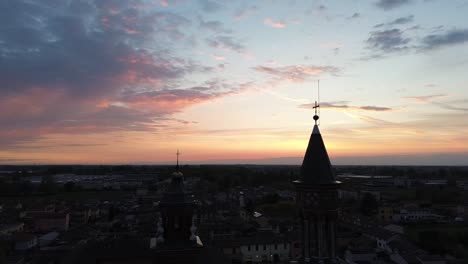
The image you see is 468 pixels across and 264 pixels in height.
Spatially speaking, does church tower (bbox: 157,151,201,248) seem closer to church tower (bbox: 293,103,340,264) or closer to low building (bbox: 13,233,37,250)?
church tower (bbox: 293,103,340,264)

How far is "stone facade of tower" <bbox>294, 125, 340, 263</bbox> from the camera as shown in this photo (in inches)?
604

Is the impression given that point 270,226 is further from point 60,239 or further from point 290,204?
point 60,239

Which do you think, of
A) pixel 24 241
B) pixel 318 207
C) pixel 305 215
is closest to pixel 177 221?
pixel 305 215

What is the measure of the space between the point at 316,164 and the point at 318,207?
162cm

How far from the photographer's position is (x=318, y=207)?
15516mm

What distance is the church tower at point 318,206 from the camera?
1534 cm

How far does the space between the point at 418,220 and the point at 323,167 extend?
65.6 m

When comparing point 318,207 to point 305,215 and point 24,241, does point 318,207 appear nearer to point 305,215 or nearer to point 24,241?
point 305,215

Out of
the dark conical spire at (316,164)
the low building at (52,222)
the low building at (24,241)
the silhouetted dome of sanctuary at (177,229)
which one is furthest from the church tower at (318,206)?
the low building at (52,222)

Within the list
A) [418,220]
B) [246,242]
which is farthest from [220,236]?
[418,220]

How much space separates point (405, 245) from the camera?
151 ft

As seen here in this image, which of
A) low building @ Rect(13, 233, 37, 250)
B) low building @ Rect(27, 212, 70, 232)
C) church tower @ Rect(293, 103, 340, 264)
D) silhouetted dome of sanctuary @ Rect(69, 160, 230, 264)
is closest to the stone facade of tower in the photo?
church tower @ Rect(293, 103, 340, 264)

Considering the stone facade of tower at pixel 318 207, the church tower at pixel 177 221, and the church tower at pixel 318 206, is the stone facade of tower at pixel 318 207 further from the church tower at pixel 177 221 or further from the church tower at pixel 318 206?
the church tower at pixel 177 221

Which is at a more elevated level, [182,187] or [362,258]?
[182,187]
